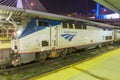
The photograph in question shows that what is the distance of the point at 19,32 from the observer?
7.55 meters

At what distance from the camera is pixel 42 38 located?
328 inches

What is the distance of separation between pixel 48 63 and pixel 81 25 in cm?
448

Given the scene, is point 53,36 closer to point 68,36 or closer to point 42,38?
point 42,38

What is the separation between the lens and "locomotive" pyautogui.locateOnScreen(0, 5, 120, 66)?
24.7 feet

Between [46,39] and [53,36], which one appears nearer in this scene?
[46,39]

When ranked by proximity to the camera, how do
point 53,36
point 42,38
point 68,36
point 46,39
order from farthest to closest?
1. point 68,36
2. point 53,36
3. point 46,39
4. point 42,38

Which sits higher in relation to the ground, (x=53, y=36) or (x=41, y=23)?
(x=41, y=23)

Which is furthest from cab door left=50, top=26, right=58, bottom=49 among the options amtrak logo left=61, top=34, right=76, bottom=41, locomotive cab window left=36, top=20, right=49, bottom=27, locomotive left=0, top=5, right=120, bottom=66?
amtrak logo left=61, top=34, right=76, bottom=41

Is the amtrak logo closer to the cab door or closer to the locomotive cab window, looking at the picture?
the cab door

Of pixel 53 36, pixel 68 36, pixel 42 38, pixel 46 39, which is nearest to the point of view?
pixel 42 38

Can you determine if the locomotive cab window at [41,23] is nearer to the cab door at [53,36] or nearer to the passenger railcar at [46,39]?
the passenger railcar at [46,39]

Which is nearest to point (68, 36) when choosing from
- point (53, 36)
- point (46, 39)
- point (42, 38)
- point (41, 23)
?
point (53, 36)

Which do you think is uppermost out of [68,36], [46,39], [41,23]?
[41,23]

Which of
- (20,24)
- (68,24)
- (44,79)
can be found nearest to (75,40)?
(68,24)
